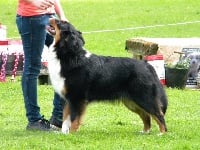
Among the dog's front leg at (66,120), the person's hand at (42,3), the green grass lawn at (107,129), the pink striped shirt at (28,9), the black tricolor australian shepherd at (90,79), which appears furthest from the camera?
the dog's front leg at (66,120)

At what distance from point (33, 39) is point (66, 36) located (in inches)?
15.8

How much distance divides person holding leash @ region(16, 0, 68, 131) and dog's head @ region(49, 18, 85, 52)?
0.15 meters

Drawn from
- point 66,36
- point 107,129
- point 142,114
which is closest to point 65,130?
point 107,129

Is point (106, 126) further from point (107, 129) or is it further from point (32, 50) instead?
point (32, 50)

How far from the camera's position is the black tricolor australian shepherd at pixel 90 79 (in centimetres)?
764

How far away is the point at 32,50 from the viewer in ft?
25.1

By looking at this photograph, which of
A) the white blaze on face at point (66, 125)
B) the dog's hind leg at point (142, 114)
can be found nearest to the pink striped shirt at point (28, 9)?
the white blaze on face at point (66, 125)

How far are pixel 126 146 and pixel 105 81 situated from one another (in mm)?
1104

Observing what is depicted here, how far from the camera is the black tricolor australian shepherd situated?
301 inches

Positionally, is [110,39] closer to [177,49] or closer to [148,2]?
[177,49]

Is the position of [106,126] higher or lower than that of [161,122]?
lower

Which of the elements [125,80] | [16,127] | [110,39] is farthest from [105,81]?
[110,39]

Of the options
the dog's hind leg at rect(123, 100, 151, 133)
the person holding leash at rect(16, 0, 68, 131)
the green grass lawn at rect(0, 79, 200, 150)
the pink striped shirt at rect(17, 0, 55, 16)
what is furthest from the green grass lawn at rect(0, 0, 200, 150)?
the pink striped shirt at rect(17, 0, 55, 16)

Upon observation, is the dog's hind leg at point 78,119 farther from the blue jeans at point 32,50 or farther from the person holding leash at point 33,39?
the blue jeans at point 32,50
